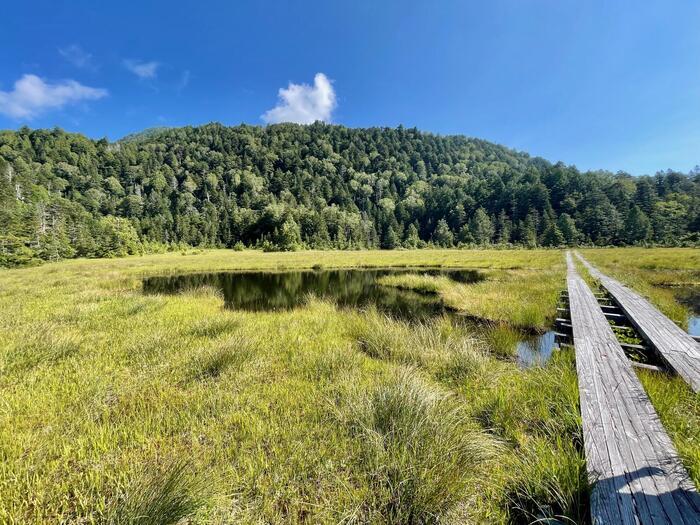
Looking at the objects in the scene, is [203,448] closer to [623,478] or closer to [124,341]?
[623,478]

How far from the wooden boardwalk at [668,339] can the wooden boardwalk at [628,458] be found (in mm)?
1215

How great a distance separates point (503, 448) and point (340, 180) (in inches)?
6716

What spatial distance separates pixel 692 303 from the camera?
564 inches

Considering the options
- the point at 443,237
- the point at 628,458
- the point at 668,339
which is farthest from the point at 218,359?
the point at 443,237

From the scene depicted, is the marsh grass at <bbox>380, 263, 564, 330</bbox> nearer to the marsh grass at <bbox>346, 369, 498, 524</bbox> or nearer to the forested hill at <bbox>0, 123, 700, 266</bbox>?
the marsh grass at <bbox>346, 369, 498, 524</bbox>

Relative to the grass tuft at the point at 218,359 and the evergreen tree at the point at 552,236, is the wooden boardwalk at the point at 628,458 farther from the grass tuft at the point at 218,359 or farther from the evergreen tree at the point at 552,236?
the evergreen tree at the point at 552,236

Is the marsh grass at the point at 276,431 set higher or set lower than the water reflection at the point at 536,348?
higher

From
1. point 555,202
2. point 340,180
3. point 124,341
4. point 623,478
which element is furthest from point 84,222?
point 555,202

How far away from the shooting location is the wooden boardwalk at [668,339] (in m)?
5.71

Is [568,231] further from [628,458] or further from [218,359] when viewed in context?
Result: [218,359]

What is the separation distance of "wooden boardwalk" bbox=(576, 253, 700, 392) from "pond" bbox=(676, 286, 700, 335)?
4.61ft

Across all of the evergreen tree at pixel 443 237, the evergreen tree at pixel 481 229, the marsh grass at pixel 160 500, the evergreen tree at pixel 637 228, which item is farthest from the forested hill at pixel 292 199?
the marsh grass at pixel 160 500

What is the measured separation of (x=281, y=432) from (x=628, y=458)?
3.99 m

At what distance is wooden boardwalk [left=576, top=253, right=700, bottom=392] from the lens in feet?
Answer: 18.7
